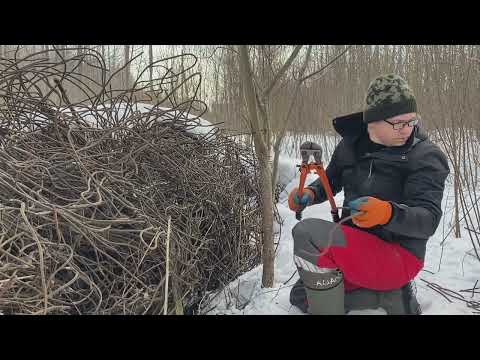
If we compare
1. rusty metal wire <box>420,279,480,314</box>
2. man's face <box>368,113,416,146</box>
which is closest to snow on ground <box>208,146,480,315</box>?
rusty metal wire <box>420,279,480,314</box>

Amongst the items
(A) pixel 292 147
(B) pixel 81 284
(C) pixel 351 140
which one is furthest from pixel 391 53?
(B) pixel 81 284

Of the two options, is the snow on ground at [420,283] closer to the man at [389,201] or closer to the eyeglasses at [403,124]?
the man at [389,201]

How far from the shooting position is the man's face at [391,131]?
1.51 meters

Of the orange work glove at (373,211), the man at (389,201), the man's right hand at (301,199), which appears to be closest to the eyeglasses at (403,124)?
the man at (389,201)

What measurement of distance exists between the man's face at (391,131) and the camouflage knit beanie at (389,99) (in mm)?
22

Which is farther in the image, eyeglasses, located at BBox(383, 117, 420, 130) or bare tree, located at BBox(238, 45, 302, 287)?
bare tree, located at BBox(238, 45, 302, 287)

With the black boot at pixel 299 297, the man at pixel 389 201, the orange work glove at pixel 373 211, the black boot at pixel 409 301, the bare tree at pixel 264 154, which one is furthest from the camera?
the bare tree at pixel 264 154

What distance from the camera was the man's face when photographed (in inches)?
59.5

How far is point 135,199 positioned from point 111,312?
582 millimetres

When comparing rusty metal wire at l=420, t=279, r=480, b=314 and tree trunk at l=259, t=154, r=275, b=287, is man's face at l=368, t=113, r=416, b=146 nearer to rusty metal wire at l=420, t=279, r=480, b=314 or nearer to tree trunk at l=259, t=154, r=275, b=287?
tree trunk at l=259, t=154, r=275, b=287

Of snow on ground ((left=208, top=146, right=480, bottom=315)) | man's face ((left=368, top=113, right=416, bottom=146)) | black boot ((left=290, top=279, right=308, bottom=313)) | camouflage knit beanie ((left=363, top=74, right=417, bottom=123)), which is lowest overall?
snow on ground ((left=208, top=146, right=480, bottom=315))

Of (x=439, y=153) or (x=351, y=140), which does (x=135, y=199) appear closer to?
(x=351, y=140)

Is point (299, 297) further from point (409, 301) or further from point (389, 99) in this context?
point (389, 99)

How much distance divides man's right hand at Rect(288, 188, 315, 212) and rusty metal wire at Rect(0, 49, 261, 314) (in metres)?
0.58
